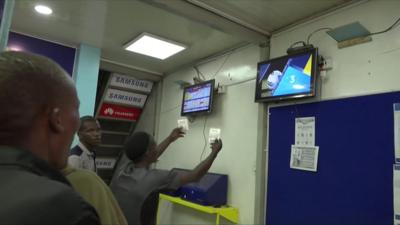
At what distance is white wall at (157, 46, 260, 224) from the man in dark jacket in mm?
2568

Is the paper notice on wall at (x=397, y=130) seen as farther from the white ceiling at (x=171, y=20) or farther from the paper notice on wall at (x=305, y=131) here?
the white ceiling at (x=171, y=20)

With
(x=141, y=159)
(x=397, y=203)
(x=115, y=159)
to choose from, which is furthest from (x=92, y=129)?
(x=115, y=159)

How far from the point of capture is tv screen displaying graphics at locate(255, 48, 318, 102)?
7.98 ft

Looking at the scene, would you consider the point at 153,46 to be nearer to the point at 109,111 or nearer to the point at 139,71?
the point at 139,71

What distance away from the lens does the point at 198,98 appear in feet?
12.3

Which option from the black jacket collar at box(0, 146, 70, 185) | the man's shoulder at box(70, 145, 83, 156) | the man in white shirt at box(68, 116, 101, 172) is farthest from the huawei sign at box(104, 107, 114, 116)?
the black jacket collar at box(0, 146, 70, 185)

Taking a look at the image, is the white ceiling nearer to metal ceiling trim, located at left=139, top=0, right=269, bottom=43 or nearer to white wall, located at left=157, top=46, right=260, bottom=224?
A: metal ceiling trim, located at left=139, top=0, right=269, bottom=43

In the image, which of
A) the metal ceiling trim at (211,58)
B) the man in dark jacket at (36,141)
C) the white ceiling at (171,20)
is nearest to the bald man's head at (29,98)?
the man in dark jacket at (36,141)

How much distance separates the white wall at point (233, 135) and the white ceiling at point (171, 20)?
0.24 meters

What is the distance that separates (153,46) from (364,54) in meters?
2.32

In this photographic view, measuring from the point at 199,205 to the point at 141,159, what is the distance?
1538 millimetres

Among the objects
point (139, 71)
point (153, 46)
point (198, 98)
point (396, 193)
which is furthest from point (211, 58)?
point (396, 193)

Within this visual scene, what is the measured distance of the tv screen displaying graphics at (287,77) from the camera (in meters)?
2.43

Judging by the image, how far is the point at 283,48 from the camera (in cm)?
290
